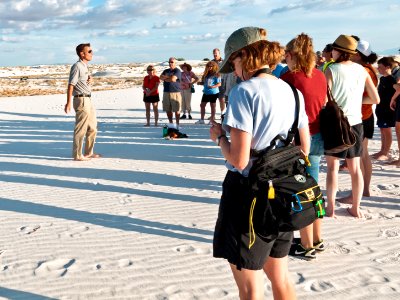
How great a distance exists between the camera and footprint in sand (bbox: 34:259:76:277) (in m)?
3.80

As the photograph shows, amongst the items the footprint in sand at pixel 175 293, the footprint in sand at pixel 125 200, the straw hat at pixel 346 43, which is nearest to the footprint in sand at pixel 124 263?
the footprint in sand at pixel 175 293

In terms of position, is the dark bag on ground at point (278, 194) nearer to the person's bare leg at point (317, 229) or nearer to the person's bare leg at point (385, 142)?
the person's bare leg at point (317, 229)

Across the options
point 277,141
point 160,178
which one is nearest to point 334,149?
point 277,141

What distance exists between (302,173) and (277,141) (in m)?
0.21

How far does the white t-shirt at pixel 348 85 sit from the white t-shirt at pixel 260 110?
234 cm

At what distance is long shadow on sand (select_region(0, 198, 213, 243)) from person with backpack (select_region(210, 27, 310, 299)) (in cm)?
237

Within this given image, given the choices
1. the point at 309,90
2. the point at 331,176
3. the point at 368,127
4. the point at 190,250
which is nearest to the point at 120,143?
the point at 368,127

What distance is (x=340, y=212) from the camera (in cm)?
529

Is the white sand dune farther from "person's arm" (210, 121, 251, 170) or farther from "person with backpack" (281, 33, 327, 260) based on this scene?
"person's arm" (210, 121, 251, 170)

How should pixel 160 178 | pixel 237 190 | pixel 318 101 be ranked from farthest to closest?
1. pixel 160 178
2. pixel 318 101
3. pixel 237 190

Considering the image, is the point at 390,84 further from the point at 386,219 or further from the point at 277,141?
the point at 277,141

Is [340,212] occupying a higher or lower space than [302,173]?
lower

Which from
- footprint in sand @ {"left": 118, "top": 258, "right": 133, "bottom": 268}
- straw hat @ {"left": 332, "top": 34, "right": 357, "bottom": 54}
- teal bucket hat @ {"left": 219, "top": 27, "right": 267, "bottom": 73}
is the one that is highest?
straw hat @ {"left": 332, "top": 34, "right": 357, "bottom": 54}

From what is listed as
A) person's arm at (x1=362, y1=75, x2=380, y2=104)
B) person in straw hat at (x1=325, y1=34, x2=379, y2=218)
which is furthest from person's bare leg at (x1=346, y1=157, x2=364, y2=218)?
person's arm at (x1=362, y1=75, x2=380, y2=104)
